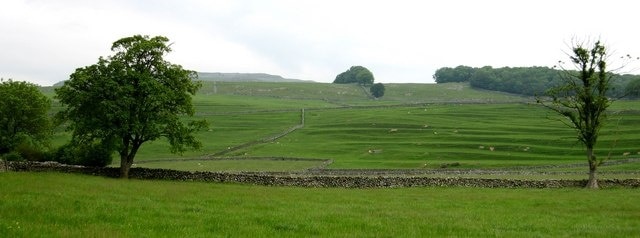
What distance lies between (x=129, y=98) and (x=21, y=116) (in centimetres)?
3065

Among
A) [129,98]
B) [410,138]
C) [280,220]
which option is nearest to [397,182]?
[129,98]

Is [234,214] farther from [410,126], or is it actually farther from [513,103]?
[513,103]

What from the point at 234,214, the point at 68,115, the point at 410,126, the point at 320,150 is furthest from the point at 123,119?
the point at 410,126

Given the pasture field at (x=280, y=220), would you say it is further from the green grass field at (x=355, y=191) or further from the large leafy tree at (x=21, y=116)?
the large leafy tree at (x=21, y=116)

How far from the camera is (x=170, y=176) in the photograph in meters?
52.5

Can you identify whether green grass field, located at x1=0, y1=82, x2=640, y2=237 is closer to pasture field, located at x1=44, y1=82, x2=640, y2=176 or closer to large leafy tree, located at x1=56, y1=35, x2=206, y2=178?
pasture field, located at x1=44, y1=82, x2=640, y2=176

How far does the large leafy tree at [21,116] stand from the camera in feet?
233

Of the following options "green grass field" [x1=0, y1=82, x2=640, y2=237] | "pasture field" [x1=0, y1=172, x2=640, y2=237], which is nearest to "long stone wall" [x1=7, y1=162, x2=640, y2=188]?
"green grass field" [x1=0, y1=82, x2=640, y2=237]

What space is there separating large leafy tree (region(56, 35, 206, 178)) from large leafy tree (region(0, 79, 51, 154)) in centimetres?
2206

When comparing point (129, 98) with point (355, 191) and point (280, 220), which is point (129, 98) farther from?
point (280, 220)

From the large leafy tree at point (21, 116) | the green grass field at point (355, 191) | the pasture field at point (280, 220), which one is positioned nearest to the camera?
the pasture field at point (280, 220)

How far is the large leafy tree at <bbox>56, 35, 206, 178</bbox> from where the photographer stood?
51938 mm

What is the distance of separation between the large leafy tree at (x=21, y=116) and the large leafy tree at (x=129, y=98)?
72.4ft

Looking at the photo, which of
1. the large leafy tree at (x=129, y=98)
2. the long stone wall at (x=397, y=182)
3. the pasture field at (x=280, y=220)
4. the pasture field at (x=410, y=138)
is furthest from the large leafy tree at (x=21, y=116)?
the pasture field at (x=280, y=220)
